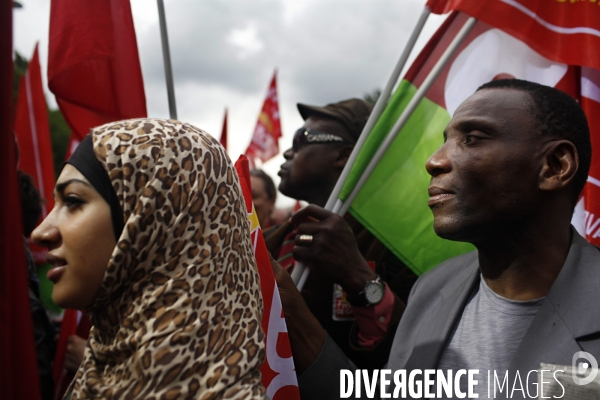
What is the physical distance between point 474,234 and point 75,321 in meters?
2.22

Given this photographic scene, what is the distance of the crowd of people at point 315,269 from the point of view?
1548mm

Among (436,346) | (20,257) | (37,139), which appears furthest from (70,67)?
(37,139)

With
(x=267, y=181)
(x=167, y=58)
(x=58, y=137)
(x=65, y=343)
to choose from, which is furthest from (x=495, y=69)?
(x=58, y=137)

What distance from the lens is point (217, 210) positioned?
1637 mm

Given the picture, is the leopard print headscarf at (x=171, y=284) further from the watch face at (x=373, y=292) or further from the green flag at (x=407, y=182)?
the green flag at (x=407, y=182)

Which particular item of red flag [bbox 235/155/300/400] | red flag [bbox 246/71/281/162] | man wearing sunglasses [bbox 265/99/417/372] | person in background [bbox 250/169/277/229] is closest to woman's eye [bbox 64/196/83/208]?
red flag [bbox 235/155/300/400]

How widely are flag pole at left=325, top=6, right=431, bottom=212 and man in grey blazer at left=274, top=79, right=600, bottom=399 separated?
762 millimetres

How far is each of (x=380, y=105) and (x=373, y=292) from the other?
3.19 feet

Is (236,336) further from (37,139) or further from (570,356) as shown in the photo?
(37,139)

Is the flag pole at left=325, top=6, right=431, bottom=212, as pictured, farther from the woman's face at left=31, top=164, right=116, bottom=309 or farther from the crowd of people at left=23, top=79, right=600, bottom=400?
the woman's face at left=31, top=164, right=116, bottom=309

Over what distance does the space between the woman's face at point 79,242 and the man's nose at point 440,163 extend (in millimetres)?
1200

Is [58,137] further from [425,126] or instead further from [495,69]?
[495,69]

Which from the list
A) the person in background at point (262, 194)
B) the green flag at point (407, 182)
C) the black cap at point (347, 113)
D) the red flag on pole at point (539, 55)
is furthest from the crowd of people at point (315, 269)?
the person in background at point (262, 194)

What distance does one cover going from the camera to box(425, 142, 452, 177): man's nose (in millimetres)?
2146
